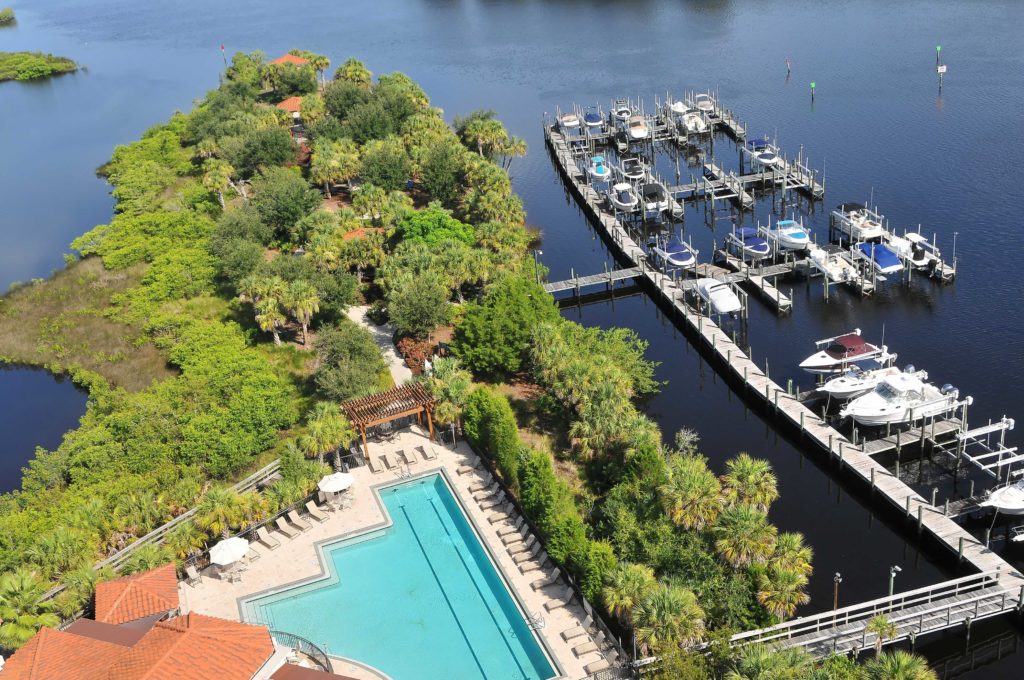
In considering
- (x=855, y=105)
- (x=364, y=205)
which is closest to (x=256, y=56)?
(x=364, y=205)

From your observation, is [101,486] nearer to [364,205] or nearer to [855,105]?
[364,205]

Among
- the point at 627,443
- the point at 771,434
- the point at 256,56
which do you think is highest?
the point at 256,56

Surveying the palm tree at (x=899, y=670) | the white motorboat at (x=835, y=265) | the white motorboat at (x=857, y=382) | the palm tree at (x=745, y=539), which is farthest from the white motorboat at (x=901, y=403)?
the palm tree at (x=899, y=670)

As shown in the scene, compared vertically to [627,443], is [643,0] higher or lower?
higher

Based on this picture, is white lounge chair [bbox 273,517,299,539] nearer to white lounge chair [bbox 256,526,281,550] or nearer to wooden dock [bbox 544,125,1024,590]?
white lounge chair [bbox 256,526,281,550]

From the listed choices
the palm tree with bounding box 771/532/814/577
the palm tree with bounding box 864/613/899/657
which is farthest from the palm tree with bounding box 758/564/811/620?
the palm tree with bounding box 864/613/899/657

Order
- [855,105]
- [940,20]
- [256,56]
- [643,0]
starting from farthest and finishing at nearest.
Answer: [643,0]
[256,56]
[940,20]
[855,105]

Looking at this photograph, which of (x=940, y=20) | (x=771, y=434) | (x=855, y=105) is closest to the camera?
(x=771, y=434)

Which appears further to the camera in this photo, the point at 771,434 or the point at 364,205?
the point at 364,205
